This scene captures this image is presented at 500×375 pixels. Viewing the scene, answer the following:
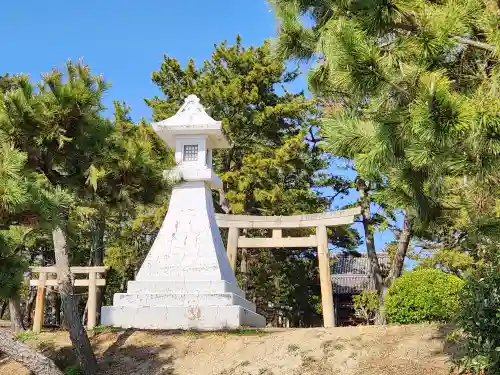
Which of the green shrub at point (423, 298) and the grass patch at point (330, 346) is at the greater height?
the green shrub at point (423, 298)

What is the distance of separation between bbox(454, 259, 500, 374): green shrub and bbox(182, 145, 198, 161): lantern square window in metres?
7.37

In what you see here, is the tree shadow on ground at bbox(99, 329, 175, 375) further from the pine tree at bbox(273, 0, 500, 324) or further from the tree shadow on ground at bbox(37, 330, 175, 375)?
the pine tree at bbox(273, 0, 500, 324)

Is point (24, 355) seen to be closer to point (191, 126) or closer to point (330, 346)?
point (330, 346)

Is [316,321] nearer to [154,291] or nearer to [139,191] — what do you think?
[154,291]

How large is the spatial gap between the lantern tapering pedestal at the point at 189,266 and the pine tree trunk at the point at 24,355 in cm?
331

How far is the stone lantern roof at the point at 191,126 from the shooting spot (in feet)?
35.8

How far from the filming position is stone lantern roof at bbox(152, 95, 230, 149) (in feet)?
35.8

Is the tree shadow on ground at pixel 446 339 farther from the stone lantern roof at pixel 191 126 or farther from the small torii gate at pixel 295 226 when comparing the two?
the stone lantern roof at pixel 191 126

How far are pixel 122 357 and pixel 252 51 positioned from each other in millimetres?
11682

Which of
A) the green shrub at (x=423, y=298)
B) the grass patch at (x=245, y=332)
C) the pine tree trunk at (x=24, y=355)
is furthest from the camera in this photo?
the grass patch at (x=245, y=332)

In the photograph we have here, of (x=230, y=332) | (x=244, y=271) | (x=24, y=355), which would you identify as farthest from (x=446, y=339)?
(x=244, y=271)

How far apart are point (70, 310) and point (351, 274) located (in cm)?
1804

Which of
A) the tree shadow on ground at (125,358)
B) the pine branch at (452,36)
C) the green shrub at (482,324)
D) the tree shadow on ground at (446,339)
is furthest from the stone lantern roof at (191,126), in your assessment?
the green shrub at (482,324)

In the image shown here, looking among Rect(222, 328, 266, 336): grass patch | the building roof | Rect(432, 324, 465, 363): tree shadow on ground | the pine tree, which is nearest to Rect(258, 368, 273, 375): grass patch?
Rect(222, 328, 266, 336): grass patch
